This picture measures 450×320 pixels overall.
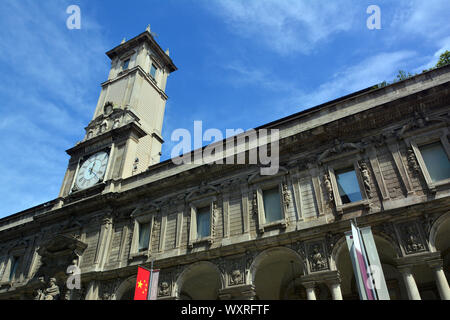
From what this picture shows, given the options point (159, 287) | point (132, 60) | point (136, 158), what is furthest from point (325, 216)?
point (132, 60)

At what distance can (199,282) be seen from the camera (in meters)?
16.2

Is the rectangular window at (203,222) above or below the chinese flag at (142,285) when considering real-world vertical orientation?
above

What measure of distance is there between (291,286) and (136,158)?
13.2 m

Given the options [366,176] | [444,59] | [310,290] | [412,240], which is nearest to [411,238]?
[412,240]

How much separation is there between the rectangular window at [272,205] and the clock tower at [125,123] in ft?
31.7

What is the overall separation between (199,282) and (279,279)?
382cm

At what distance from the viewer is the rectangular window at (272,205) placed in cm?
1451

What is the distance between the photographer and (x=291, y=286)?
50.3 ft

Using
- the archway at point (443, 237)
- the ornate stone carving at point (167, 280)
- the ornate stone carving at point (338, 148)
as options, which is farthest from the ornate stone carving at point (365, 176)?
the ornate stone carving at point (167, 280)

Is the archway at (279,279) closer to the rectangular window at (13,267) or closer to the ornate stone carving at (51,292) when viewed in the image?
the ornate stone carving at (51,292)

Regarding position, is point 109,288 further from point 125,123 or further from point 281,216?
point 125,123

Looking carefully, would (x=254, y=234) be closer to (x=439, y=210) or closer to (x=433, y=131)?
(x=439, y=210)

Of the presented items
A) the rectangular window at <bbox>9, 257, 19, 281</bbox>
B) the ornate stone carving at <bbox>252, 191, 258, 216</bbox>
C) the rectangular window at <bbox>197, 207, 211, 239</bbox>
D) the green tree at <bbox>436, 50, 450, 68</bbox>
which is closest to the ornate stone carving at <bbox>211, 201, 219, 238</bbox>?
the rectangular window at <bbox>197, 207, 211, 239</bbox>

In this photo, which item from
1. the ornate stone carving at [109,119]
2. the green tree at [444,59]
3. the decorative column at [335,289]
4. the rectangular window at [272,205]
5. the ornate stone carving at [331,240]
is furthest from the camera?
the ornate stone carving at [109,119]
